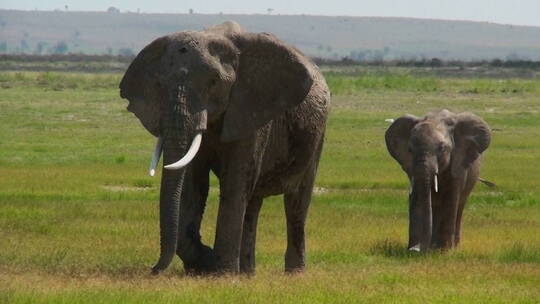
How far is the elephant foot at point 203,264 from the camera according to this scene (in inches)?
472

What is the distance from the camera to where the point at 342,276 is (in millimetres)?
13023

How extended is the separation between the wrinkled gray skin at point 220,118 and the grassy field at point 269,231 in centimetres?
41

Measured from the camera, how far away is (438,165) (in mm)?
16891

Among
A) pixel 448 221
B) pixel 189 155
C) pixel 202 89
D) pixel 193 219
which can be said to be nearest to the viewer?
pixel 189 155

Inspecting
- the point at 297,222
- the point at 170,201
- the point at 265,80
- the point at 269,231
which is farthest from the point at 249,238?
the point at 269,231

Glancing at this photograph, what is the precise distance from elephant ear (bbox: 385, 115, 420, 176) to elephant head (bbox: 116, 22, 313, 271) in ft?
17.4

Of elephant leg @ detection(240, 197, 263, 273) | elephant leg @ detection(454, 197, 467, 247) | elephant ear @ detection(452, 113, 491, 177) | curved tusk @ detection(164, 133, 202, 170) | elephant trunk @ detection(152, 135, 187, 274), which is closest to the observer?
curved tusk @ detection(164, 133, 202, 170)

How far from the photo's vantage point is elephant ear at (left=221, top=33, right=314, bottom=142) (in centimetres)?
1195

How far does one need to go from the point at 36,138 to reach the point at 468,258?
20677 mm

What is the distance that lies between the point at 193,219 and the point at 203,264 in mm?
464

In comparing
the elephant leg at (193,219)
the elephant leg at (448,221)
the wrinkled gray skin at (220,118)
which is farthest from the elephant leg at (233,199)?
the elephant leg at (448,221)

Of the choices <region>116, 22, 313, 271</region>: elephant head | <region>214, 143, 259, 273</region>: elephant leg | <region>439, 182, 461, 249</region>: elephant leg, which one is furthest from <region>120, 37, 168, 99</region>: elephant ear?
<region>439, 182, 461, 249</region>: elephant leg

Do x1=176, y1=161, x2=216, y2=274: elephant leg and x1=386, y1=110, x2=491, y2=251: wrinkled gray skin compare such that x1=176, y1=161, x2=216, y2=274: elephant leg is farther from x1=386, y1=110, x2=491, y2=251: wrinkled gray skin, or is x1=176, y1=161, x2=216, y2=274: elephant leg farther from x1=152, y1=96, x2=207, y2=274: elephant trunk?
x1=386, y1=110, x2=491, y2=251: wrinkled gray skin

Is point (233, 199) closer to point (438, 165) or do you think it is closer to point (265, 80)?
point (265, 80)
